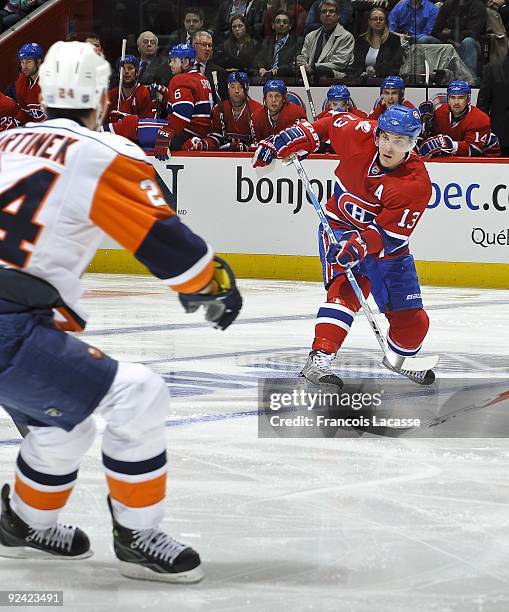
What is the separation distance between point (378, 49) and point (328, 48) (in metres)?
0.46

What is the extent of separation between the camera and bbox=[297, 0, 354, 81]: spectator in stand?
10883 mm

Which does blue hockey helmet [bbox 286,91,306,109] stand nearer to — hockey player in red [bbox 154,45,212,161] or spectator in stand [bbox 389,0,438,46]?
hockey player in red [bbox 154,45,212,161]

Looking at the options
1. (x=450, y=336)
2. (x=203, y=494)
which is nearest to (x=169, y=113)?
(x=450, y=336)

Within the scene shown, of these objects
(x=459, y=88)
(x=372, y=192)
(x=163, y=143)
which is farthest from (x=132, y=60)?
(x=372, y=192)

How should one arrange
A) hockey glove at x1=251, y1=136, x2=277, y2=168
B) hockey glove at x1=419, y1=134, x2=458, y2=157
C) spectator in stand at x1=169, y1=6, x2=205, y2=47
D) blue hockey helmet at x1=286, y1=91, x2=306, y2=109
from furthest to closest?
spectator in stand at x1=169, y1=6, x2=205, y2=47 → blue hockey helmet at x1=286, y1=91, x2=306, y2=109 → hockey glove at x1=419, y1=134, x2=458, y2=157 → hockey glove at x1=251, y1=136, x2=277, y2=168

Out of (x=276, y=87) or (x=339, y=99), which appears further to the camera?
(x=276, y=87)

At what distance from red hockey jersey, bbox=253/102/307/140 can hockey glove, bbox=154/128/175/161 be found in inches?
26.2

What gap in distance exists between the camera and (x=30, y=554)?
9.72 ft

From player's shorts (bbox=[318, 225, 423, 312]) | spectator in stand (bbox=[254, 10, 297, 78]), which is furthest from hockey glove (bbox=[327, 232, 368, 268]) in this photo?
spectator in stand (bbox=[254, 10, 297, 78])

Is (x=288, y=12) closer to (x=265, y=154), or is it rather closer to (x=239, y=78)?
(x=239, y=78)

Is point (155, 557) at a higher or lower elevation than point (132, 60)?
higher

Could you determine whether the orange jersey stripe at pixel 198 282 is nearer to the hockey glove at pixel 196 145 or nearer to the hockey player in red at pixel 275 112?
the hockey player in red at pixel 275 112

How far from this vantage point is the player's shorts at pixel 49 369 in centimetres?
265

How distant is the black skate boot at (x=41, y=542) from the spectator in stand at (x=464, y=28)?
8.13 m
